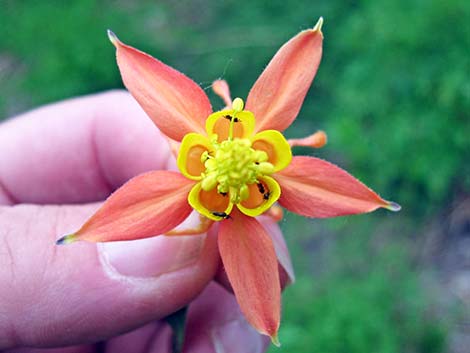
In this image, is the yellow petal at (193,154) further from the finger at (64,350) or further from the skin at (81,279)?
the finger at (64,350)

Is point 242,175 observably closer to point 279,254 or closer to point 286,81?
point 286,81

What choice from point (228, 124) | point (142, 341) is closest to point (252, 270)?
point (228, 124)

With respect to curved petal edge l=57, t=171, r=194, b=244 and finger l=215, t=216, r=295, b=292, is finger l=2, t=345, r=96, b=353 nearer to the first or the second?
finger l=215, t=216, r=295, b=292

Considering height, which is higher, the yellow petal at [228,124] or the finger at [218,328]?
the yellow petal at [228,124]

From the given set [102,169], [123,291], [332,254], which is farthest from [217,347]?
[332,254]

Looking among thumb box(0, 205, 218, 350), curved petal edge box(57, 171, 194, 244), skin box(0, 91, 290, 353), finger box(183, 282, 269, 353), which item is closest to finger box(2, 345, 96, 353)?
skin box(0, 91, 290, 353)

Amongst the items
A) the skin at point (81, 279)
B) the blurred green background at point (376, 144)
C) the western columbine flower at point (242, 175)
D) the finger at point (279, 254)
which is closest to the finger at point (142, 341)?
the skin at point (81, 279)

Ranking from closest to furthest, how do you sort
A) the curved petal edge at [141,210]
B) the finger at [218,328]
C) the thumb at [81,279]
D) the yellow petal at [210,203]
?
the curved petal edge at [141,210] → the yellow petal at [210,203] → the thumb at [81,279] → the finger at [218,328]
